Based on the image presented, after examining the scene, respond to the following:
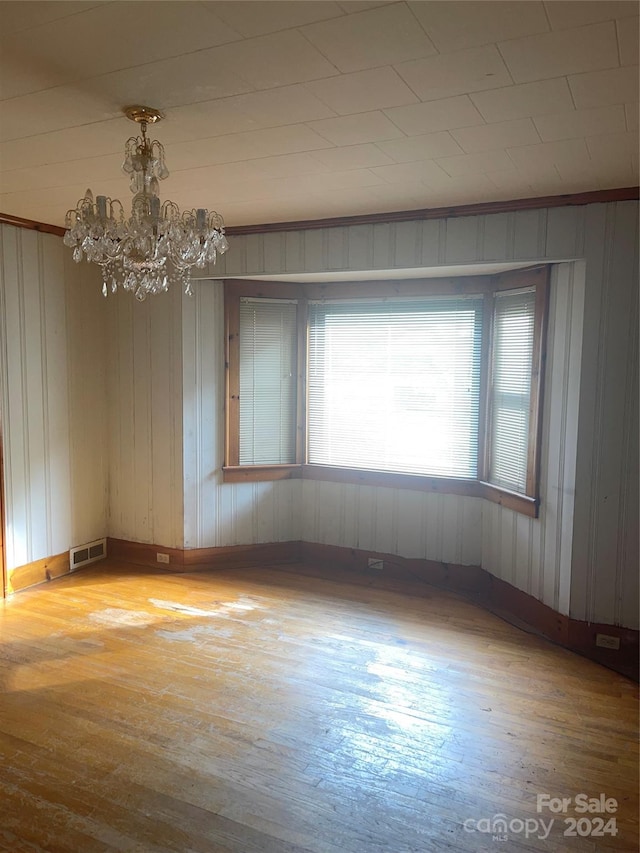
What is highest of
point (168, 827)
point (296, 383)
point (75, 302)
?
point (75, 302)

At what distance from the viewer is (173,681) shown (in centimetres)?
321

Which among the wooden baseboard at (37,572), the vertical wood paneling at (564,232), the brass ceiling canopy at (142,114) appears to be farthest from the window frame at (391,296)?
the brass ceiling canopy at (142,114)

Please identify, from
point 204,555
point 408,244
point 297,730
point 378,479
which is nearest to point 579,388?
point 408,244

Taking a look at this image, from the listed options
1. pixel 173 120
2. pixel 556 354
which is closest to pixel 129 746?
pixel 173 120

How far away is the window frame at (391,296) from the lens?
3914mm

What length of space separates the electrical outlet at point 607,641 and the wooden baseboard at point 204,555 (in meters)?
2.46

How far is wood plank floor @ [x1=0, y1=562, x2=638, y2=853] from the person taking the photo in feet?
7.31

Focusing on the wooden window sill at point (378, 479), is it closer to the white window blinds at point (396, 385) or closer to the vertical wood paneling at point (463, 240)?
the white window blinds at point (396, 385)

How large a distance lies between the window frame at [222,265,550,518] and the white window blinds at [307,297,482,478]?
67 millimetres

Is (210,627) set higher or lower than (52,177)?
lower

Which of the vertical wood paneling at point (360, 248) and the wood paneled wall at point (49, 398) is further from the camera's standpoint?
the wood paneled wall at point (49, 398)

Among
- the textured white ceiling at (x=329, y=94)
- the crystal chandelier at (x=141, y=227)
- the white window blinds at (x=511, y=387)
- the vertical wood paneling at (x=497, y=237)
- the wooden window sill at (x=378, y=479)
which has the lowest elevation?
the wooden window sill at (x=378, y=479)

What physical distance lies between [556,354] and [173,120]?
101 inches

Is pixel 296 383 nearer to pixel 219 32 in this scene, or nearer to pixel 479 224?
pixel 479 224
